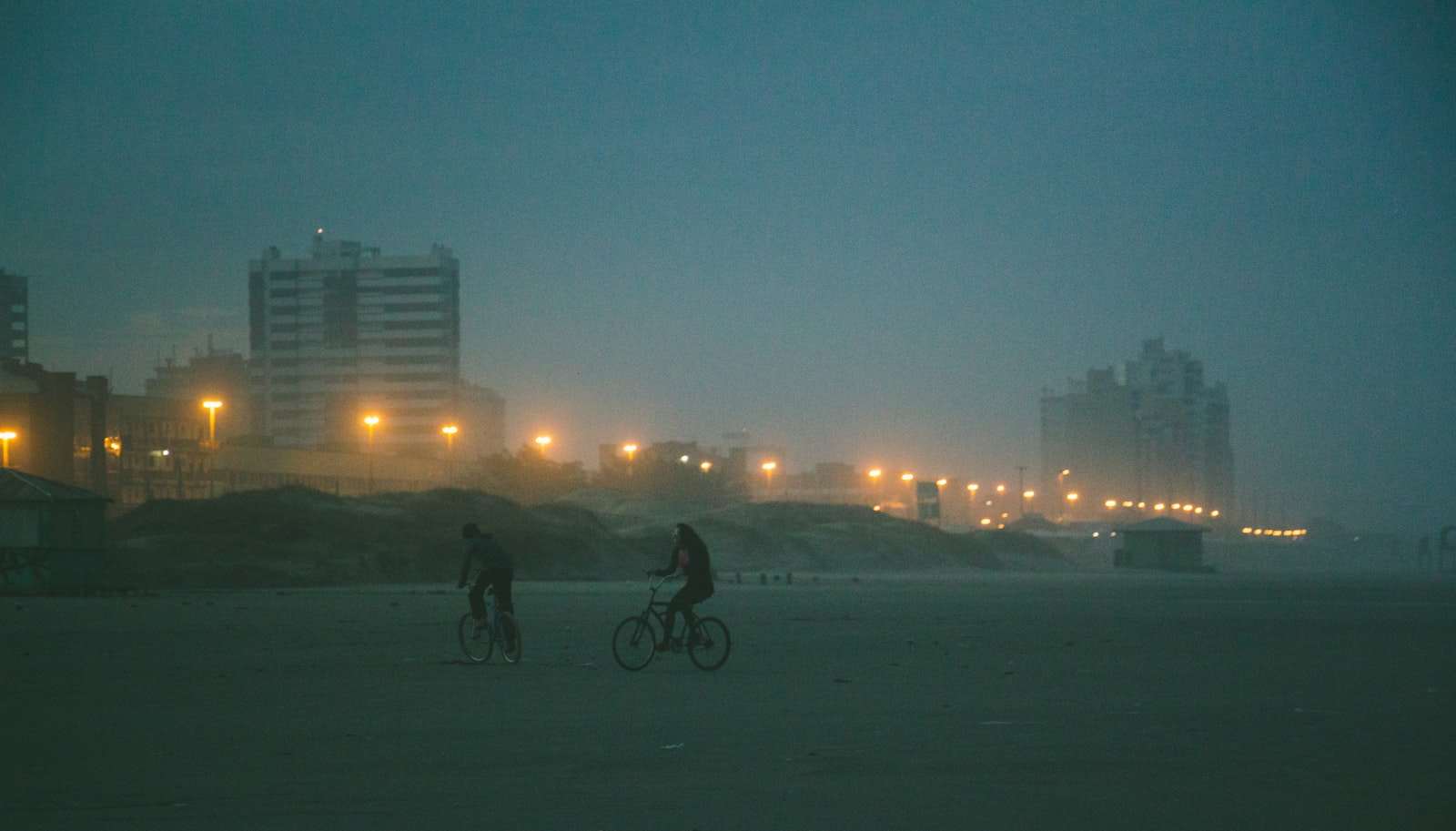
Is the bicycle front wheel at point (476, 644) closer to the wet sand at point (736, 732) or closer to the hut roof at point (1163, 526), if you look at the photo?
the wet sand at point (736, 732)

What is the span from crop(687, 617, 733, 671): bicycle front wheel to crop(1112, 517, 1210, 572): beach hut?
74.8 metres

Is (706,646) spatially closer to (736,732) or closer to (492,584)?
(492,584)

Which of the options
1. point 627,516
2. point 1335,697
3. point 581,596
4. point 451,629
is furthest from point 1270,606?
point 627,516

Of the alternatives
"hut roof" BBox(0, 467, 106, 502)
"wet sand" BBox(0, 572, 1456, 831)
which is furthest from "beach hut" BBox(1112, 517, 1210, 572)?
"wet sand" BBox(0, 572, 1456, 831)

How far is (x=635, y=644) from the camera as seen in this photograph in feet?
62.8

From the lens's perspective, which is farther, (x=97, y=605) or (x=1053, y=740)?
(x=97, y=605)

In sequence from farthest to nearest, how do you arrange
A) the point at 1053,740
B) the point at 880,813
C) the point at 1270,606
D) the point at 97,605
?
1. the point at 1270,606
2. the point at 97,605
3. the point at 1053,740
4. the point at 880,813

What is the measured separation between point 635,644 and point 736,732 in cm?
639

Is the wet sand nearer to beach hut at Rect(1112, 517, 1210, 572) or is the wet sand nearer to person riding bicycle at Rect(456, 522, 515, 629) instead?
person riding bicycle at Rect(456, 522, 515, 629)

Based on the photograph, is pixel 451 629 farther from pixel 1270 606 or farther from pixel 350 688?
pixel 1270 606

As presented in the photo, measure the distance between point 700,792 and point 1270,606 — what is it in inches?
1414

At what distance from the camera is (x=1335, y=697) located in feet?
52.5

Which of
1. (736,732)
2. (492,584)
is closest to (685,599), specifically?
(492,584)

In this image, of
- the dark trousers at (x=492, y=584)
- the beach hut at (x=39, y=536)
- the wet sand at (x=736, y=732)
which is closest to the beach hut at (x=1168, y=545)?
the beach hut at (x=39, y=536)
